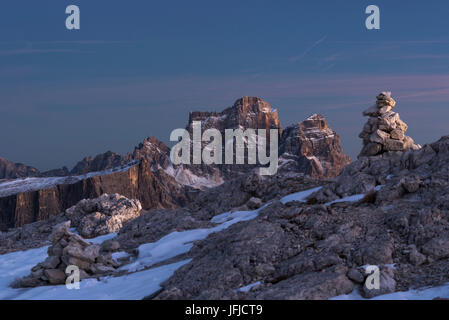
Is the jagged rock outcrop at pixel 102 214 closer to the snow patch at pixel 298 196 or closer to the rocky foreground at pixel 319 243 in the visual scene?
the rocky foreground at pixel 319 243

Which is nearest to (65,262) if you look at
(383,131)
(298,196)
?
(298,196)

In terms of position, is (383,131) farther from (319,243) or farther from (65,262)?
(65,262)

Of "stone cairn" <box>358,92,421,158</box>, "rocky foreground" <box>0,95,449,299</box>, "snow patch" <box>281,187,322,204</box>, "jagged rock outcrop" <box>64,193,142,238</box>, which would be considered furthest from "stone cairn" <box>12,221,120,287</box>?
"stone cairn" <box>358,92,421,158</box>

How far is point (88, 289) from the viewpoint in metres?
20.0

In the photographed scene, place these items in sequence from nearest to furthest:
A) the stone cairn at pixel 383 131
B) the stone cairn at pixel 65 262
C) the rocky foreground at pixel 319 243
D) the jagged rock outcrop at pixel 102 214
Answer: the rocky foreground at pixel 319 243 < the stone cairn at pixel 65 262 < the stone cairn at pixel 383 131 < the jagged rock outcrop at pixel 102 214

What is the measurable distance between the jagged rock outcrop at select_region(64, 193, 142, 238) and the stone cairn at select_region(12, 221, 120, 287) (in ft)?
39.4

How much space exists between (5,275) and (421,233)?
20.5m

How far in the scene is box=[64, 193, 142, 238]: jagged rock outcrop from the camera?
3678cm

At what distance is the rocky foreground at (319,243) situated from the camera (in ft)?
49.4

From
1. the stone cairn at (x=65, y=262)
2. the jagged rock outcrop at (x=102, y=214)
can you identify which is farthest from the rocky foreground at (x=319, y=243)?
the jagged rock outcrop at (x=102, y=214)

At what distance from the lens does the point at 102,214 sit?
40.3 meters

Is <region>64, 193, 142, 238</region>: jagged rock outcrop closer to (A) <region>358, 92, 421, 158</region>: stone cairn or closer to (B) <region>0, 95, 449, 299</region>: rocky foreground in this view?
(B) <region>0, 95, 449, 299</region>: rocky foreground

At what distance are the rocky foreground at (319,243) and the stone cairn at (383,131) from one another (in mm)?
920

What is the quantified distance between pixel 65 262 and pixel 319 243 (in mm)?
12605
